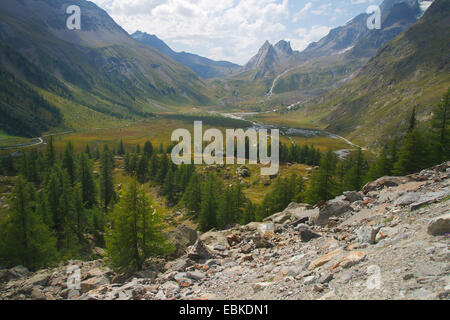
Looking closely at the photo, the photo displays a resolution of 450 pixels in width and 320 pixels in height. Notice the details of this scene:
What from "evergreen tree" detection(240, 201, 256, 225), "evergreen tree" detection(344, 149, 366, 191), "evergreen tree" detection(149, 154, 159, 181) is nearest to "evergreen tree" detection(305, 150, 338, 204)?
"evergreen tree" detection(344, 149, 366, 191)

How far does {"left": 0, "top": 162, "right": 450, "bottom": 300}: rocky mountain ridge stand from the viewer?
34.0 feet

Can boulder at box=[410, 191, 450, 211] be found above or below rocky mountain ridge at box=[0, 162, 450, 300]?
above

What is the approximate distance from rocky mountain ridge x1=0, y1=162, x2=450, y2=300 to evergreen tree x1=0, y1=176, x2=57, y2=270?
478cm

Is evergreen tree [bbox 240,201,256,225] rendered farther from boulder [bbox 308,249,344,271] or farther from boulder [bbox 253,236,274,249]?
boulder [bbox 308,249,344,271]

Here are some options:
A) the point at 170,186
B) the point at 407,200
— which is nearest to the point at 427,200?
the point at 407,200

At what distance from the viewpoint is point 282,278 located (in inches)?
545

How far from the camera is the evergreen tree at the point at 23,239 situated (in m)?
28.6

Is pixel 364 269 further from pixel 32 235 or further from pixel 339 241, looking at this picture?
pixel 32 235

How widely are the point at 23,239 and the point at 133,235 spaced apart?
1607 cm

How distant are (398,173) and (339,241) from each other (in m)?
34.2

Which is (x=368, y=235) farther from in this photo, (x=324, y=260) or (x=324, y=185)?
(x=324, y=185)

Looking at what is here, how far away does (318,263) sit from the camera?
14.1 m

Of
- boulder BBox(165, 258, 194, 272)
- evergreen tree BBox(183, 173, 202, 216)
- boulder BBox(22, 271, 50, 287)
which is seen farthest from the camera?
evergreen tree BBox(183, 173, 202, 216)
